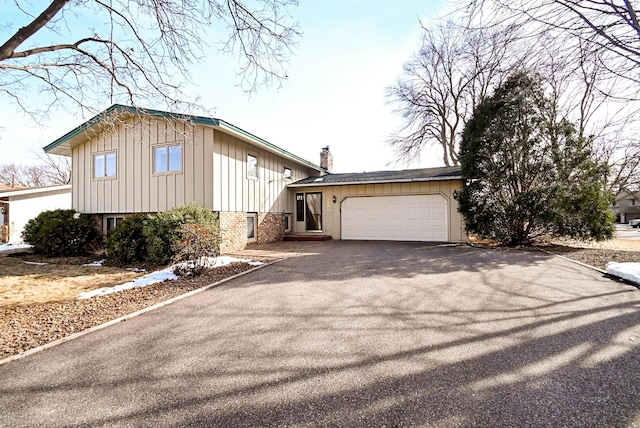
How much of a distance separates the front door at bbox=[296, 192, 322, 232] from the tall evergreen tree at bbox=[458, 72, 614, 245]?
6.46 meters

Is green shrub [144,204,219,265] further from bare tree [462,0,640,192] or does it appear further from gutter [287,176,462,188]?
bare tree [462,0,640,192]

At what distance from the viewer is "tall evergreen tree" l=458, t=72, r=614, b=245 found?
9.38m

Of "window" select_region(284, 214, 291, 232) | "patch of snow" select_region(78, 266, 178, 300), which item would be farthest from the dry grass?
"window" select_region(284, 214, 291, 232)

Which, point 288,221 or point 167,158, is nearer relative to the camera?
point 167,158

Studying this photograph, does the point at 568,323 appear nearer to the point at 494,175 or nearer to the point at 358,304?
the point at 358,304

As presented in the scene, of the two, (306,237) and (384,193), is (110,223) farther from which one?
(384,193)

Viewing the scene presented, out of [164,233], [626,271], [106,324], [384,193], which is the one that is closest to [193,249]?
[164,233]

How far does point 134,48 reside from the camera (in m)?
5.91

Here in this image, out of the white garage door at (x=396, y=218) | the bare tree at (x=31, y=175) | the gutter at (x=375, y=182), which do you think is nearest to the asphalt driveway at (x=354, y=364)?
the gutter at (x=375, y=182)

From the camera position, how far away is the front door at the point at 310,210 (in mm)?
14398

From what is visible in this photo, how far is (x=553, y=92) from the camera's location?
9.35m

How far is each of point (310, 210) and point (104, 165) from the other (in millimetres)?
8729

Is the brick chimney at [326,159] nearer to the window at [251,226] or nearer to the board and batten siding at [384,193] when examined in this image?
the board and batten siding at [384,193]

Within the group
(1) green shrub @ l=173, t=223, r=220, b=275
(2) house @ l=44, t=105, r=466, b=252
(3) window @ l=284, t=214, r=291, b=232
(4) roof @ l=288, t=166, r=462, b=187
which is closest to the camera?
Answer: (1) green shrub @ l=173, t=223, r=220, b=275
